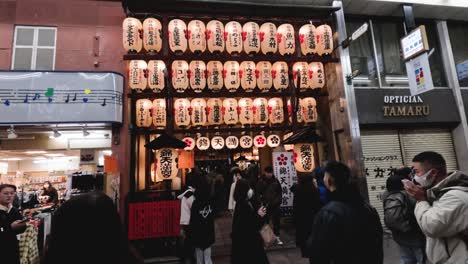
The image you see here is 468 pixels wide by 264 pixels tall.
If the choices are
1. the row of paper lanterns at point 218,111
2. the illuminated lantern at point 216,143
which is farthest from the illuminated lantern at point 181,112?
the illuminated lantern at point 216,143

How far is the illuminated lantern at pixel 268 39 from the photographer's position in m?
8.69

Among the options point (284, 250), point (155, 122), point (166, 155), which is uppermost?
point (155, 122)

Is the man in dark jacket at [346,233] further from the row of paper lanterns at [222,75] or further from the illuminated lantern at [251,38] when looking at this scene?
the illuminated lantern at [251,38]

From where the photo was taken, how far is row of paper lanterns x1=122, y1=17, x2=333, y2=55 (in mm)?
8062

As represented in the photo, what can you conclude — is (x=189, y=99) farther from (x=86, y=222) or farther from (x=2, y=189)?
(x=86, y=222)

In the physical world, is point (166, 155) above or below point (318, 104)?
below

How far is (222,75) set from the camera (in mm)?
8836

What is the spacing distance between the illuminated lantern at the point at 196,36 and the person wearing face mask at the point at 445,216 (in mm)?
7255

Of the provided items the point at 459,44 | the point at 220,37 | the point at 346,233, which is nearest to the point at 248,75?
the point at 220,37

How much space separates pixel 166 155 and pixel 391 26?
1157cm

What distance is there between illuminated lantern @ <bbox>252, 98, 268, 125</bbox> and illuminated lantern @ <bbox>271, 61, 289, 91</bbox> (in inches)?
28.6

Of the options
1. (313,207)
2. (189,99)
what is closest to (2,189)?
(189,99)

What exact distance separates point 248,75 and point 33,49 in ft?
26.2

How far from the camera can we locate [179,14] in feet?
31.4
